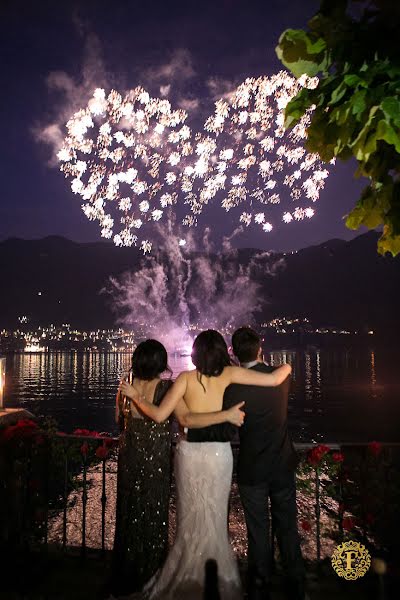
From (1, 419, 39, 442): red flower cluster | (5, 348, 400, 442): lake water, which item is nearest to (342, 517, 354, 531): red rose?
(1, 419, 39, 442): red flower cluster

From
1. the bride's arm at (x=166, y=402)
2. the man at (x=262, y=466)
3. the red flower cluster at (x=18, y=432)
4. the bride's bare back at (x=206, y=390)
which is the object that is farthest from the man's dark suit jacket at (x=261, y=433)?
the red flower cluster at (x=18, y=432)

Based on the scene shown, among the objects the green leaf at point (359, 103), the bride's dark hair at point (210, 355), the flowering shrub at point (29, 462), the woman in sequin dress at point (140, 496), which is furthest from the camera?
the flowering shrub at point (29, 462)

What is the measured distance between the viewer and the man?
3447 millimetres

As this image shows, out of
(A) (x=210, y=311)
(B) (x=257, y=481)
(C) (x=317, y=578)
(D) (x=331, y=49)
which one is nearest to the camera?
(D) (x=331, y=49)

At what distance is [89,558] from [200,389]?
292 centimetres

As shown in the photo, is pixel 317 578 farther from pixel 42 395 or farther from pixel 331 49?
pixel 42 395

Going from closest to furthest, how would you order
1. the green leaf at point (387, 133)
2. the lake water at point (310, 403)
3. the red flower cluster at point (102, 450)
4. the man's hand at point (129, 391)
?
the green leaf at point (387, 133) < the man's hand at point (129, 391) < the red flower cluster at point (102, 450) < the lake water at point (310, 403)

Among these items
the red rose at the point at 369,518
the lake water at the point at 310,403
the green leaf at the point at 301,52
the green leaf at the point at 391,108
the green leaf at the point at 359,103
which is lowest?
the lake water at the point at 310,403

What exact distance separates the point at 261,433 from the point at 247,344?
0.71 metres

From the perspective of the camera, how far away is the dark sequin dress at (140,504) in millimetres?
3965

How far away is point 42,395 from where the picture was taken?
53.2 metres

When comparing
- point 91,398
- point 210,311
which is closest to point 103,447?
point 91,398

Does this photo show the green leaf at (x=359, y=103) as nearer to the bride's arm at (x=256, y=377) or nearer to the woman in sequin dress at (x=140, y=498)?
the bride's arm at (x=256, y=377)

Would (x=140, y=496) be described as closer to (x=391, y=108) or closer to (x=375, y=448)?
(x=375, y=448)
